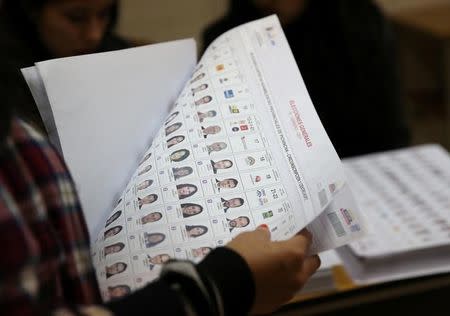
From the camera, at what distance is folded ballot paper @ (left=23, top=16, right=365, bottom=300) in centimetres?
54

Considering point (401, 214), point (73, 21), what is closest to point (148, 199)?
point (401, 214)

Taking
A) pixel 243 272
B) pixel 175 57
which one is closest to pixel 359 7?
pixel 175 57

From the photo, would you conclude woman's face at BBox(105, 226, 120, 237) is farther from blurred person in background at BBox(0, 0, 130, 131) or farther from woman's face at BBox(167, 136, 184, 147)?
blurred person in background at BBox(0, 0, 130, 131)

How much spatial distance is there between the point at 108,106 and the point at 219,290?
0.97 feet

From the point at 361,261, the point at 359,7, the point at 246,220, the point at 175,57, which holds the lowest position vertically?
the point at 361,261

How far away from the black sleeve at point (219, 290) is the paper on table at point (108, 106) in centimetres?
19

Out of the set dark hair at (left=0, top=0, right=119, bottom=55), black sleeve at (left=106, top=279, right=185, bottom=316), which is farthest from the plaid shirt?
dark hair at (left=0, top=0, right=119, bottom=55)

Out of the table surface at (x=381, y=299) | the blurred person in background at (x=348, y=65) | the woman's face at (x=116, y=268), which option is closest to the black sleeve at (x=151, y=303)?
the woman's face at (x=116, y=268)

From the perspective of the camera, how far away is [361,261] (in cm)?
85

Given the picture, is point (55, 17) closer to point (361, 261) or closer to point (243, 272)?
point (361, 261)

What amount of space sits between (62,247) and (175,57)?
0.35 metres

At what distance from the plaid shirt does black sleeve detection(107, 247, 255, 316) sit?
1.2 inches

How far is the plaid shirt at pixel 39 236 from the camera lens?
345 millimetres

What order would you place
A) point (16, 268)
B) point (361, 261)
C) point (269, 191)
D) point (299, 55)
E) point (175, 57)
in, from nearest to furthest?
point (16, 268) → point (269, 191) → point (175, 57) → point (361, 261) → point (299, 55)
